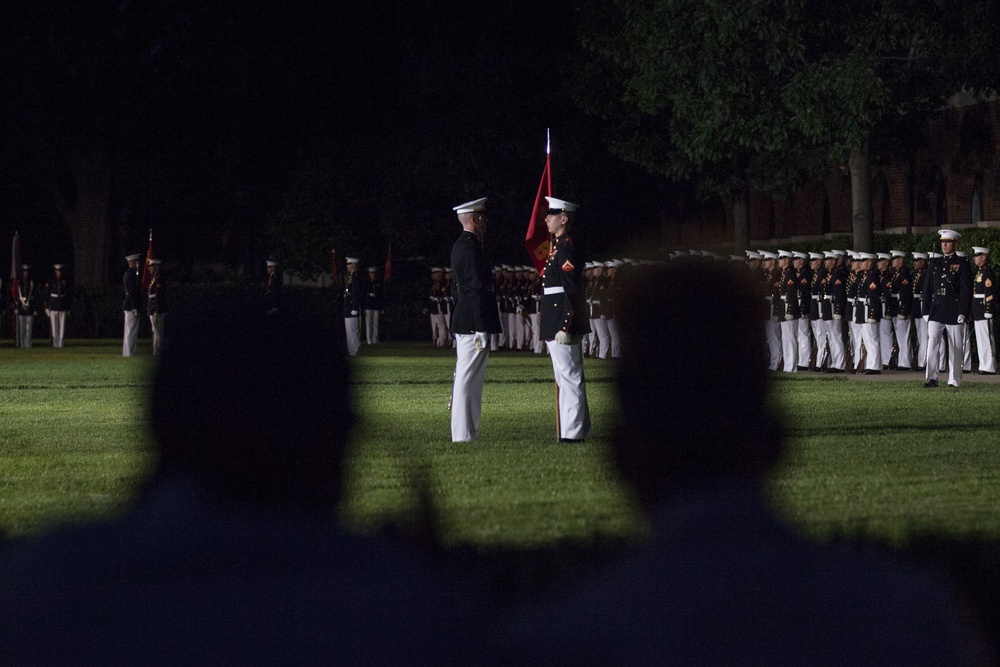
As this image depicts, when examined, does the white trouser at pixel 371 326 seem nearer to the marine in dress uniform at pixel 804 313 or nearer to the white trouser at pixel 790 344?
the marine in dress uniform at pixel 804 313

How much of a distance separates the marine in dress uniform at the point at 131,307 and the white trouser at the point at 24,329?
7801 mm

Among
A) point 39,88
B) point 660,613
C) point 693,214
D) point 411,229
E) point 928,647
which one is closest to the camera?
point 928,647

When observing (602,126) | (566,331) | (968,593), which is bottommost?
(968,593)

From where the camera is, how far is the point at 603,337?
3909cm

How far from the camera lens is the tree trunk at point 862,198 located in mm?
35250

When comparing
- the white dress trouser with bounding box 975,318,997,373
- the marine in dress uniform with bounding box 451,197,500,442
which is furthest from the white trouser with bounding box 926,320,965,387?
the marine in dress uniform with bounding box 451,197,500,442

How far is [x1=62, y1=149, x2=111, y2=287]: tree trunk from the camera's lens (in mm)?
56156

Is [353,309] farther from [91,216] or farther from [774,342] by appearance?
[91,216]

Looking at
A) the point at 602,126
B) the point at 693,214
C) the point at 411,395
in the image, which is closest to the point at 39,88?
the point at 602,126

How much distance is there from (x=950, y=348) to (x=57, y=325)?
25848 mm

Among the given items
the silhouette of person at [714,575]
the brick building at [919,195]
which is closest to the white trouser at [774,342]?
the brick building at [919,195]

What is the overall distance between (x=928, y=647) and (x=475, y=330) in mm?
8514

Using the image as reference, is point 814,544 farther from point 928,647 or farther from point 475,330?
point 475,330

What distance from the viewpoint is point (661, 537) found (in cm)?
952
